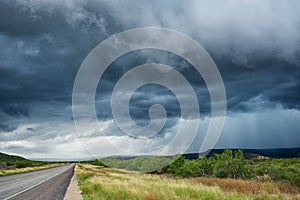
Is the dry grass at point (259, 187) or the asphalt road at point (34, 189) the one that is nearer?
the dry grass at point (259, 187)

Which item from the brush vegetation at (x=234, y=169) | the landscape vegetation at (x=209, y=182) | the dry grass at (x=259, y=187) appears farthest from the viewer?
the brush vegetation at (x=234, y=169)

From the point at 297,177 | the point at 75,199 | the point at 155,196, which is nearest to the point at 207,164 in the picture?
the point at 297,177

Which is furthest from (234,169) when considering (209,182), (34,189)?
(34,189)

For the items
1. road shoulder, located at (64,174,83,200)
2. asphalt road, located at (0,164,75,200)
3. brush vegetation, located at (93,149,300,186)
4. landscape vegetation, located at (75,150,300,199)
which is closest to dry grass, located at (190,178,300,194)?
landscape vegetation, located at (75,150,300,199)

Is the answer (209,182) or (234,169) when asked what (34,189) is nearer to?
(209,182)

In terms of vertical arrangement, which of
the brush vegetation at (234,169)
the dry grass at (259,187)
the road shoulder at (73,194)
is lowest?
the dry grass at (259,187)

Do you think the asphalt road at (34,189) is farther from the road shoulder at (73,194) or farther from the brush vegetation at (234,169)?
the brush vegetation at (234,169)

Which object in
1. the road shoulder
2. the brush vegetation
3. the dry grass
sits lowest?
the dry grass

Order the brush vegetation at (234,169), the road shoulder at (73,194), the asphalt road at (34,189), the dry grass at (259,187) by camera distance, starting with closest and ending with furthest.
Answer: the dry grass at (259,187), the road shoulder at (73,194), the asphalt road at (34,189), the brush vegetation at (234,169)

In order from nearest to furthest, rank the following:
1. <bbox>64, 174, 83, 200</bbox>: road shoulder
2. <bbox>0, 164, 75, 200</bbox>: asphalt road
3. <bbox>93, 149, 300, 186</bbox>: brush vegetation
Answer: <bbox>64, 174, 83, 200</bbox>: road shoulder → <bbox>0, 164, 75, 200</bbox>: asphalt road → <bbox>93, 149, 300, 186</bbox>: brush vegetation

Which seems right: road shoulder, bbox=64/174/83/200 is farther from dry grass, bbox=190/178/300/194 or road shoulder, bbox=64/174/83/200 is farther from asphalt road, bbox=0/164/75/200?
dry grass, bbox=190/178/300/194

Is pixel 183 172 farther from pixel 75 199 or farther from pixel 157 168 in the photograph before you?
pixel 75 199

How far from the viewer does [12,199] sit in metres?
20.1

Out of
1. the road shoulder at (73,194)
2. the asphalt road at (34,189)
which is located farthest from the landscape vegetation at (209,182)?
the asphalt road at (34,189)
